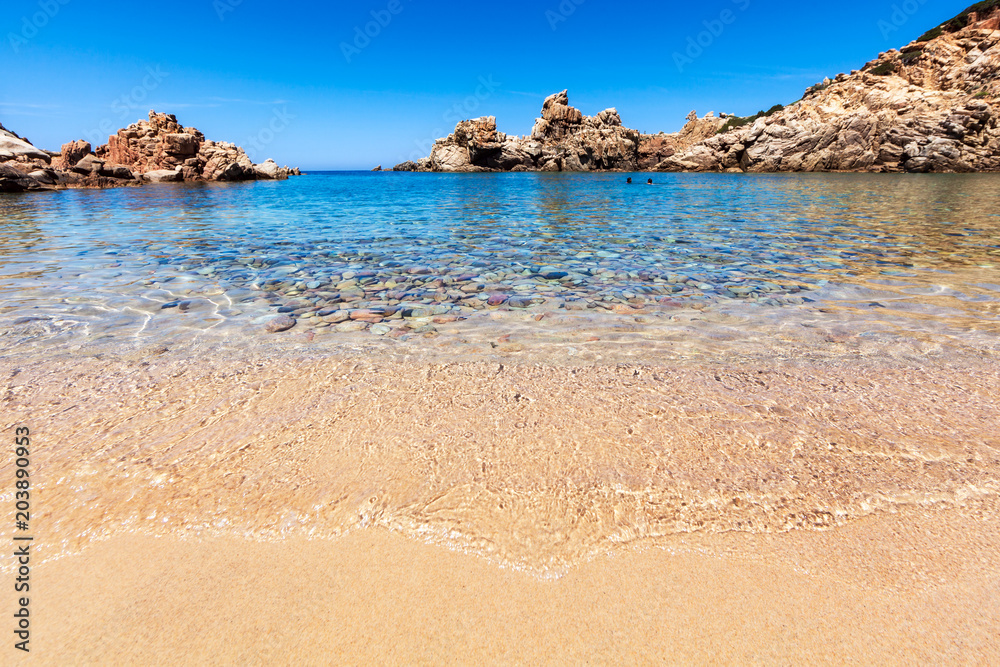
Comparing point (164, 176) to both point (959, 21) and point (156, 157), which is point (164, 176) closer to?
point (156, 157)

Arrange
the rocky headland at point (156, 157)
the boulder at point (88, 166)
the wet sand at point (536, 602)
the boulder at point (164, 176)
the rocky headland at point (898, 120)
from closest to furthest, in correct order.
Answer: the wet sand at point (536, 602), the boulder at point (88, 166), the rocky headland at point (156, 157), the boulder at point (164, 176), the rocky headland at point (898, 120)

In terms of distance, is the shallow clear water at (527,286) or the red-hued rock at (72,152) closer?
→ the shallow clear water at (527,286)

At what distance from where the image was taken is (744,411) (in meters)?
3.09

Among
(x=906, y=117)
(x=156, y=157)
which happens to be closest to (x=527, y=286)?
(x=156, y=157)

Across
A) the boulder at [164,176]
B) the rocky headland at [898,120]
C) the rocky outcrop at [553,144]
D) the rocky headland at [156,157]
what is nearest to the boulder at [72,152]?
the rocky headland at [156,157]

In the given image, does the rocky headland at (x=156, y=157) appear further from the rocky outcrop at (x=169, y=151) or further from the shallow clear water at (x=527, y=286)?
the shallow clear water at (x=527, y=286)

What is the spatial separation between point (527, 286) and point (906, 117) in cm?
7833

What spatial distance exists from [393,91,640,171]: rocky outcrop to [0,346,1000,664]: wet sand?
10717 centimetres

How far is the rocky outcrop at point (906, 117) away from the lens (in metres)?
52.3

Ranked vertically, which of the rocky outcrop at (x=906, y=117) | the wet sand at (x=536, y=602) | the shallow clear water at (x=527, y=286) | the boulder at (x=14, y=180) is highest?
the rocky outcrop at (x=906, y=117)

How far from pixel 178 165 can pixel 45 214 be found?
138ft

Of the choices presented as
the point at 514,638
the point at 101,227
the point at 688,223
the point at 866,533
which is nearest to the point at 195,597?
the point at 514,638

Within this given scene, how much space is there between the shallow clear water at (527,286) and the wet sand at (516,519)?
122cm

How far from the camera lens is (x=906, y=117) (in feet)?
187
